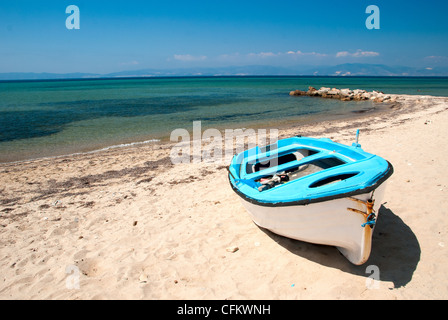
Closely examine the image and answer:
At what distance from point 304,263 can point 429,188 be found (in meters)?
4.30

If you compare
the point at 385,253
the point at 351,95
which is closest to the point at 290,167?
the point at 385,253

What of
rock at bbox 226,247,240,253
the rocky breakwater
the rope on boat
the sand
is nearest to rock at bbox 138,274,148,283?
the sand

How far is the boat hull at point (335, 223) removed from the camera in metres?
3.61

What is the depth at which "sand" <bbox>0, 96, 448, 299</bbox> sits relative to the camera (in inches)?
155

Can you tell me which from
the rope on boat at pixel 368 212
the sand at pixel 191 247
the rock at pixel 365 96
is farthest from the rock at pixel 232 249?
the rock at pixel 365 96

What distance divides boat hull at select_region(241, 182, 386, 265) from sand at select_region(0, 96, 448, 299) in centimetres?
50

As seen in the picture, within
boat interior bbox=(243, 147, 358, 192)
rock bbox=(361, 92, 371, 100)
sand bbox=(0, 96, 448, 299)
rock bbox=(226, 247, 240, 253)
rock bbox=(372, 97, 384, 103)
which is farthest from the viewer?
rock bbox=(361, 92, 371, 100)

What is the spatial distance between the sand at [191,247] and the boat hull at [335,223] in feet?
1.63

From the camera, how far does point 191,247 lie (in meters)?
4.93

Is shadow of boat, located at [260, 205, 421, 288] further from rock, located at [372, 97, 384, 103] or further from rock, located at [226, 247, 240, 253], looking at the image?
rock, located at [372, 97, 384, 103]

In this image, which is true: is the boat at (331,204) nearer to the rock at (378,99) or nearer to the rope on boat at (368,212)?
the rope on boat at (368,212)

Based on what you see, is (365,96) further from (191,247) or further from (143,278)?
(143,278)

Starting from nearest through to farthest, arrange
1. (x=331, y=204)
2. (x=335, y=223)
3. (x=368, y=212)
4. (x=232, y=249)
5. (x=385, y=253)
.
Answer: (x=368, y=212) < (x=331, y=204) < (x=335, y=223) < (x=385, y=253) < (x=232, y=249)

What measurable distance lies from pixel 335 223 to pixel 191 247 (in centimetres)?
255
